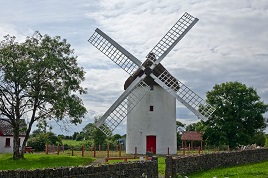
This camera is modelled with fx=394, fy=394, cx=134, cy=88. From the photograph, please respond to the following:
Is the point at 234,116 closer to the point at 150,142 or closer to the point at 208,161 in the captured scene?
the point at 150,142

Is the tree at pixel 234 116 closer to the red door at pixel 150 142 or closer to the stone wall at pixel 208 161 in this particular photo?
the red door at pixel 150 142

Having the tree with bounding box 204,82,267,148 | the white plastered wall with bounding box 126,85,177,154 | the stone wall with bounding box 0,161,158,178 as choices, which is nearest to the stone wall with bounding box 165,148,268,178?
the stone wall with bounding box 0,161,158,178

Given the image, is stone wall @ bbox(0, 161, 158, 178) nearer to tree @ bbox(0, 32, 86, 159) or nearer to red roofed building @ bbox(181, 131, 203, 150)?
tree @ bbox(0, 32, 86, 159)

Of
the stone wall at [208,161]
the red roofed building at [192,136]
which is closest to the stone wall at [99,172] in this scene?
the stone wall at [208,161]

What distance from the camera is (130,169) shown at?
16.3 m

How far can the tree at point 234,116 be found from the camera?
2022 inches

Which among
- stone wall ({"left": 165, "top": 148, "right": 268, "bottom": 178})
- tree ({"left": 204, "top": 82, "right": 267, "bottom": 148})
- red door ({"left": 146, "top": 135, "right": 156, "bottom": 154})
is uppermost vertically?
tree ({"left": 204, "top": 82, "right": 267, "bottom": 148})

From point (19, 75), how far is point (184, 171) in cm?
1845

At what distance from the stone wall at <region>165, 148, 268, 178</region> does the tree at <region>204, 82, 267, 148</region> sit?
63.7ft

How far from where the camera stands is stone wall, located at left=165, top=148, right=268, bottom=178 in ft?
64.8

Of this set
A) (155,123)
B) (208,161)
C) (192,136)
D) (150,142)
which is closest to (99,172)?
(208,161)

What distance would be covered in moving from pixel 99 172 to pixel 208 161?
10.7m

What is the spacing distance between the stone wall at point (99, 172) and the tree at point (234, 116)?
3557cm

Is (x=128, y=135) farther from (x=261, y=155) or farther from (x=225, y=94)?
(x=225, y=94)
